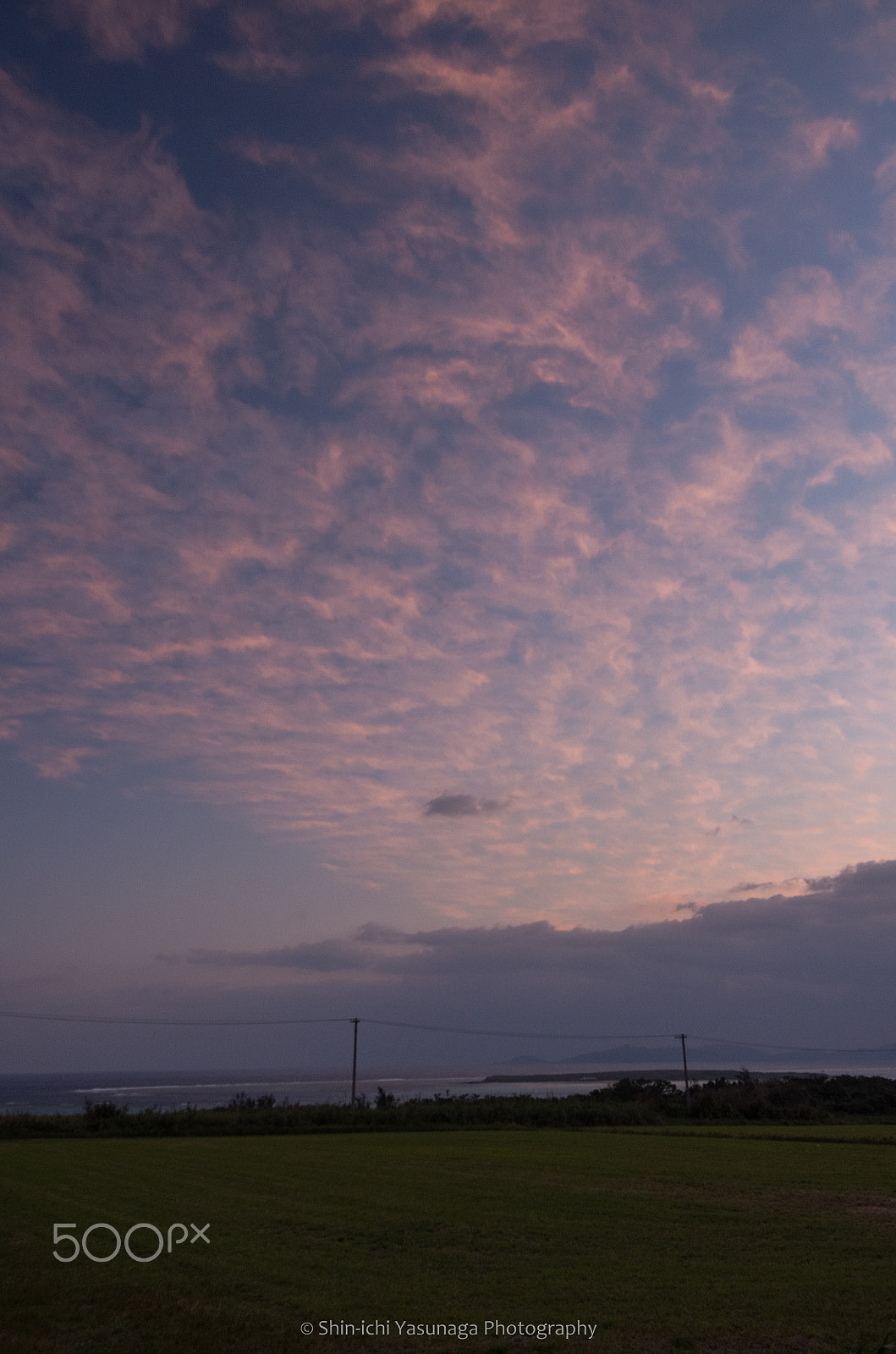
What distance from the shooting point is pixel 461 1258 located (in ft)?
37.8

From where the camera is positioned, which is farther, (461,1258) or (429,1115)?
(429,1115)

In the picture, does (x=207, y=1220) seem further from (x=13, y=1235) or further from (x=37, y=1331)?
(x=37, y=1331)

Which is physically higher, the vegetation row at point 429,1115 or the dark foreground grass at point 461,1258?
the dark foreground grass at point 461,1258

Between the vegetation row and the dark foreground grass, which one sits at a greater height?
the dark foreground grass

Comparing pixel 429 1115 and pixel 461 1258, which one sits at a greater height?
pixel 461 1258

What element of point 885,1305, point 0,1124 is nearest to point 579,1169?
point 885,1305

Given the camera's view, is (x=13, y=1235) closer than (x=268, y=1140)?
Yes

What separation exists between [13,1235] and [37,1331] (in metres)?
5.39

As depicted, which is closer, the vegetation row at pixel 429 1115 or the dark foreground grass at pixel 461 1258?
the dark foreground grass at pixel 461 1258

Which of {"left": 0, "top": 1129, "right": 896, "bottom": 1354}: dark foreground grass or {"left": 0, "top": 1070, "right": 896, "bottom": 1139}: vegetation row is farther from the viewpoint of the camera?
{"left": 0, "top": 1070, "right": 896, "bottom": 1139}: vegetation row

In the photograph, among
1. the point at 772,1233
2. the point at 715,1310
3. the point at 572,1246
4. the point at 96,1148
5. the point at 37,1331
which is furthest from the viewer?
the point at 96,1148

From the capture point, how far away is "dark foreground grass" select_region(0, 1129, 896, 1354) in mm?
8516

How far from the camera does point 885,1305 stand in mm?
9289

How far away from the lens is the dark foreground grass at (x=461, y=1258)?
8.52m
